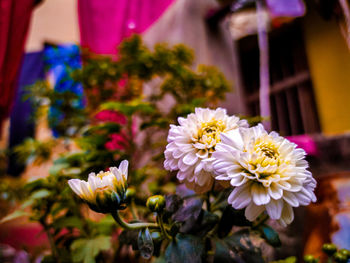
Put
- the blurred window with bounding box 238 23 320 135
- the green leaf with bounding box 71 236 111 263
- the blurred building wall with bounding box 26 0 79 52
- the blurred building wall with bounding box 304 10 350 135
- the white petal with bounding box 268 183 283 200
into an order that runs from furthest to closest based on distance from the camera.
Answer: the blurred building wall with bounding box 26 0 79 52, the blurred window with bounding box 238 23 320 135, the blurred building wall with bounding box 304 10 350 135, the green leaf with bounding box 71 236 111 263, the white petal with bounding box 268 183 283 200

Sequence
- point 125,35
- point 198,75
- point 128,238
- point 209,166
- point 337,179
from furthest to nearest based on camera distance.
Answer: point 125,35 < point 198,75 < point 337,179 < point 128,238 < point 209,166

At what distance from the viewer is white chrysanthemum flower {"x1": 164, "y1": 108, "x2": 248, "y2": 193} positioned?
42 centimetres

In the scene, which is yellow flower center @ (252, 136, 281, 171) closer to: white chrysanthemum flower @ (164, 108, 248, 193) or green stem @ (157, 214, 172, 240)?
white chrysanthemum flower @ (164, 108, 248, 193)

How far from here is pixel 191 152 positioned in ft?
1.40

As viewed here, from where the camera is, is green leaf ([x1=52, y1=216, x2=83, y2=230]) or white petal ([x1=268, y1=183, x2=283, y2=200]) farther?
green leaf ([x1=52, y1=216, x2=83, y2=230])

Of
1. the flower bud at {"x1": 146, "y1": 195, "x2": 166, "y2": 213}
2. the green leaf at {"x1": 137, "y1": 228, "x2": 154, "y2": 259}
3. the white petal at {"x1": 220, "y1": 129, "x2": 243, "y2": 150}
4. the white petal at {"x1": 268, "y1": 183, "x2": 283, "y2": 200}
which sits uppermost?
the white petal at {"x1": 220, "y1": 129, "x2": 243, "y2": 150}

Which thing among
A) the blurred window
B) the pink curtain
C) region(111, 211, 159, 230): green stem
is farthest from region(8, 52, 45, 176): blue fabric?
region(111, 211, 159, 230): green stem

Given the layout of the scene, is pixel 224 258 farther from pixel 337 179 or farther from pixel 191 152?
pixel 337 179

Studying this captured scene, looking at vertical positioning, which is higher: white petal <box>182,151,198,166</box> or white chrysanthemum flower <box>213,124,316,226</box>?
white petal <box>182,151,198,166</box>

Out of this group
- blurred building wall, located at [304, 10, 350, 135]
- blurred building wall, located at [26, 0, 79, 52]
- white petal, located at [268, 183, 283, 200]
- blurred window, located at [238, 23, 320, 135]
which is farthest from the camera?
blurred building wall, located at [26, 0, 79, 52]

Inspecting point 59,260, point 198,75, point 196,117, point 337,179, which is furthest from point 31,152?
point 337,179

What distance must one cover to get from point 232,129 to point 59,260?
649 millimetres

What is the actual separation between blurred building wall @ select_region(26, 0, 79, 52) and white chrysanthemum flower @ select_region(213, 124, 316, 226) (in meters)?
3.41

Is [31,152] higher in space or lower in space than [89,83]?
lower
